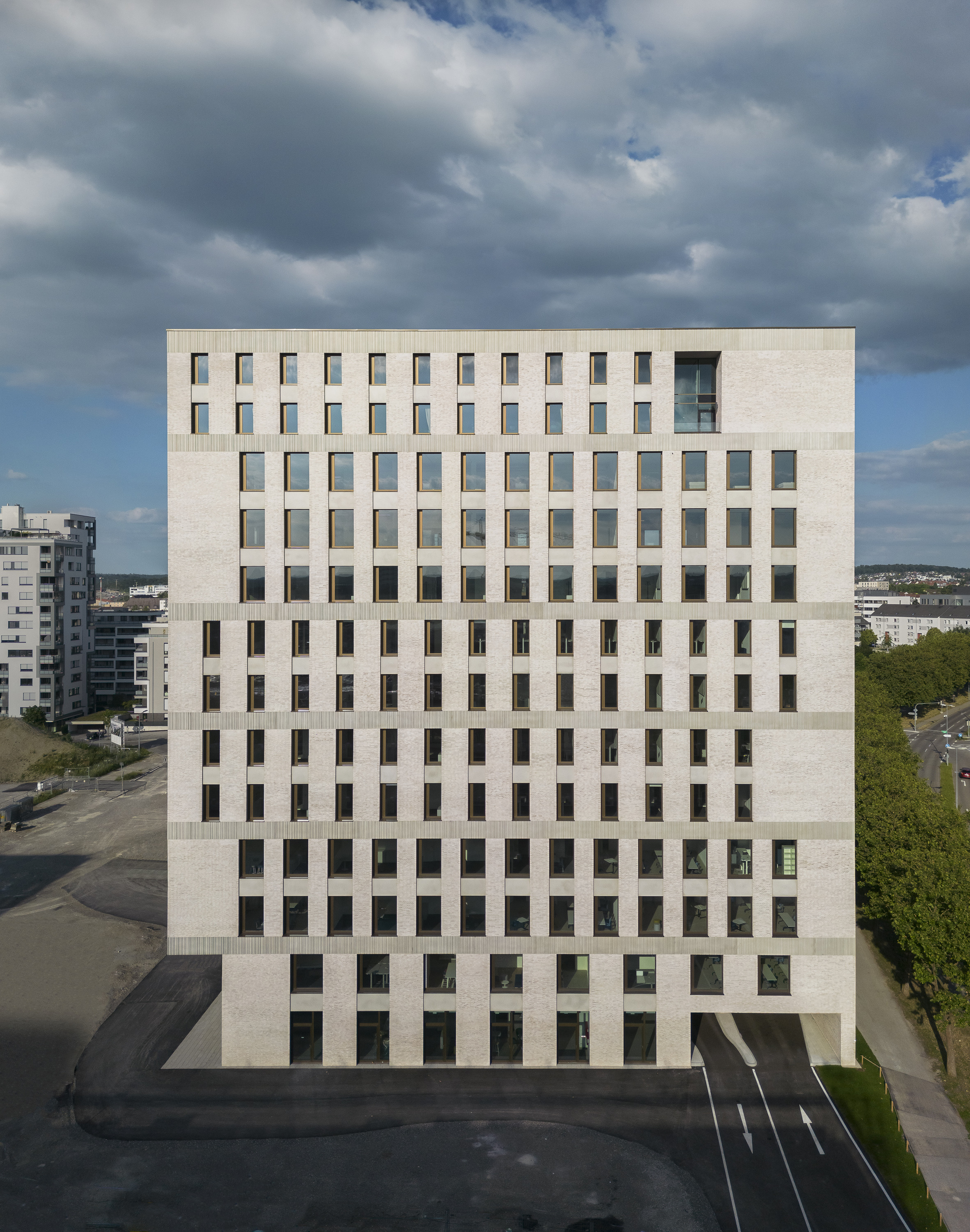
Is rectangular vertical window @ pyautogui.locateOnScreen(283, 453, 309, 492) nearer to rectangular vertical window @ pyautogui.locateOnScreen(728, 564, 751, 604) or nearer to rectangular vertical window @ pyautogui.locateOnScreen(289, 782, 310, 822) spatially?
rectangular vertical window @ pyautogui.locateOnScreen(289, 782, 310, 822)

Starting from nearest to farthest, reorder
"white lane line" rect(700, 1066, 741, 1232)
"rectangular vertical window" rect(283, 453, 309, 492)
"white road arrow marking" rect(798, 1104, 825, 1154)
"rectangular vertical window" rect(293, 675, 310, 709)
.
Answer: "white lane line" rect(700, 1066, 741, 1232) < "white road arrow marking" rect(798, 1104, 825, 1154) < "rectangular vertical window" rect(293, 675, 310, 709) < "rectangular vertical window" rect(283, 453, 309, 492)

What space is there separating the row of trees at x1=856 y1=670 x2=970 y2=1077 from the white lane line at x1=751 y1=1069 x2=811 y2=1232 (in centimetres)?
906

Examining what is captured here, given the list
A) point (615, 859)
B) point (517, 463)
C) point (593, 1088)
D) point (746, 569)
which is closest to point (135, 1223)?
point (593, 1088)

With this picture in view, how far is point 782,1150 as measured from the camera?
91.6 ft

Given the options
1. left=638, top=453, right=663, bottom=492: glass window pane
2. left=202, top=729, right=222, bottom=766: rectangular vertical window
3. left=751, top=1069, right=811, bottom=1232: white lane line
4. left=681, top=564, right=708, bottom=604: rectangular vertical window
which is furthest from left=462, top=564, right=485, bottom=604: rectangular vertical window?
left=751, top=1069, right=811, bottom=1232: white lane line

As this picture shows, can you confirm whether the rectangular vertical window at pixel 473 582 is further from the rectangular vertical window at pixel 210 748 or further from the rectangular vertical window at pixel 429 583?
the rectangular vertical window at pixel 210 748

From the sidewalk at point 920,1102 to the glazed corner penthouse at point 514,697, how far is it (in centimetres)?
307

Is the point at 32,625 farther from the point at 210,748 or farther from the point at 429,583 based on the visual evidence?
the point at 429,583

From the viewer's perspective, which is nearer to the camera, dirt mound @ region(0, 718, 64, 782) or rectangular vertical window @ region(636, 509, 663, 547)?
rectangular vertical window @ region(636, 509, 663, 547)

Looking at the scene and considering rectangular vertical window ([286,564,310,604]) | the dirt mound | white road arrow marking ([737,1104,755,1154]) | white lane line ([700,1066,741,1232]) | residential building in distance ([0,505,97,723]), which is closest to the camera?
white lane line ([700,1066,741,1232])

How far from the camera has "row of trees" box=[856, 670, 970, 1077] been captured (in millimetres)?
32656

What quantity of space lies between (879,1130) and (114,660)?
137119 millimetres

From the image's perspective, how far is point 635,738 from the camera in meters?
33.7

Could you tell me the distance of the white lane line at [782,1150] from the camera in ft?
81.6
